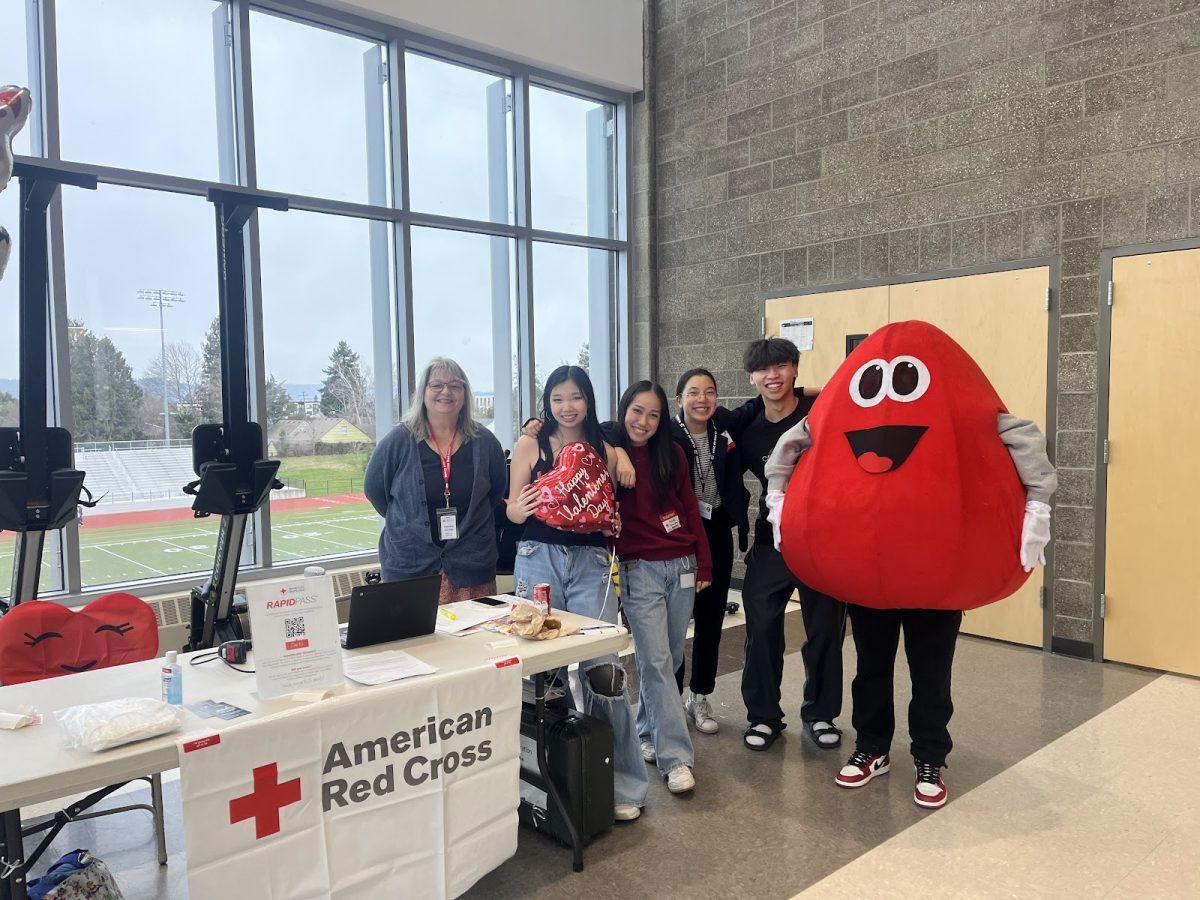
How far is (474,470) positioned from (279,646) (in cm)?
115

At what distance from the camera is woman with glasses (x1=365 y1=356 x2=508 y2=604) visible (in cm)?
281

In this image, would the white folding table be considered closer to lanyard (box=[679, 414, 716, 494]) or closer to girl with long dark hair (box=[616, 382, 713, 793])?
girl with long dark hair (box=[616, 382, 713, 793])

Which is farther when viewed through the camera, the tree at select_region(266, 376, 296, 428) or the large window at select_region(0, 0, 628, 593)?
the tree at select_region(266, 376, 296, 428)

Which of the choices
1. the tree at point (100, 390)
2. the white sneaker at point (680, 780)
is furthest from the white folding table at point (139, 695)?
the tree at point (100, 390)

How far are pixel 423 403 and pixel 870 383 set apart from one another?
55.7 inches

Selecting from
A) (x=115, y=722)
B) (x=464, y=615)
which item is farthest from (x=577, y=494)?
(x=115, y=722)

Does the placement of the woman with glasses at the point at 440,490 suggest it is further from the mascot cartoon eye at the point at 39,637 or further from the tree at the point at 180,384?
the tree at the point at 180,384

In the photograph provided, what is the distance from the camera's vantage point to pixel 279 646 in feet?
6.00

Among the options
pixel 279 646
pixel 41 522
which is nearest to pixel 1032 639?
pixel 279 646

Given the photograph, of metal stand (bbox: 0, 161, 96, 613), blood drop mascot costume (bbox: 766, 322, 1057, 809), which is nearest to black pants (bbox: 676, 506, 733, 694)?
blood drop mascot costume (bbox: 766, 322, 1057, 809)

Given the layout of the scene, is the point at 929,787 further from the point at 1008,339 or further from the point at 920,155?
the point at 920,155

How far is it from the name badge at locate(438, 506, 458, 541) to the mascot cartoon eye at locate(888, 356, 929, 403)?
1.41 m

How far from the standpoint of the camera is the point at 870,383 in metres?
2.49

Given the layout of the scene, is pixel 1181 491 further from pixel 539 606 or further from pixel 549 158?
pixel 549 158
